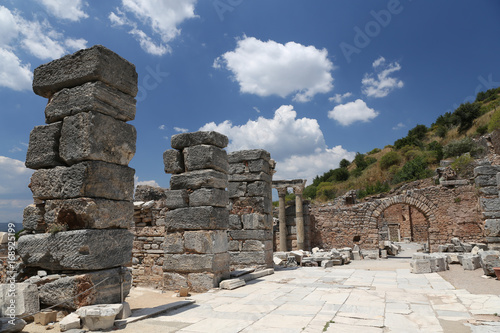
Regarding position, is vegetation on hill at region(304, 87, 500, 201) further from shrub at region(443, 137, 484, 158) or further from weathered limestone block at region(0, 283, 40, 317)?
weathered limestone block at region(0, 283, 40, 317)

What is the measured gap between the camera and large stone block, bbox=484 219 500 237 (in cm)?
1269

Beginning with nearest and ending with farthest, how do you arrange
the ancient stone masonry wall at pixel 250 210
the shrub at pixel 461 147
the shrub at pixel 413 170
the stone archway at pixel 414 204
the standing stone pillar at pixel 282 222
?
the ancient stone masonry wall at pixel 250 210
the standing stone pillar at pixel 282 222
the stone archway at pixel 414 204
the shrub at pixel 461 147
the shrub at pixel 413 170

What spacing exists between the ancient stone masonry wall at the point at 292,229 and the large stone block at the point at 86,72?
15.5 metres

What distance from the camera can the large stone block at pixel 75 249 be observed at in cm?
455

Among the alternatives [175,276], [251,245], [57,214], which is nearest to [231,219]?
[251,245]

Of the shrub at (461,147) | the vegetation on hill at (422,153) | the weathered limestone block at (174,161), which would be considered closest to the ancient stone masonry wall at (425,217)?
the vegetation on hill at (422,153)

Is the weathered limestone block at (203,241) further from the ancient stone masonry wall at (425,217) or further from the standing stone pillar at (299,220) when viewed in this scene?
the ancient stone masonry wall at (425,217)

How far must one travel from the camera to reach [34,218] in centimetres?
497

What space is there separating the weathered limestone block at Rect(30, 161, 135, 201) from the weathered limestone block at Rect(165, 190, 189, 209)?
8.90 ft

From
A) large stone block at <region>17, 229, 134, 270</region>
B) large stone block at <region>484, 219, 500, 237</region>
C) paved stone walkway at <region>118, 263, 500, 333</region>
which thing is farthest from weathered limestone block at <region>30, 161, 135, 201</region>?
large stone block at <region>484, 219, 500, 237</region>

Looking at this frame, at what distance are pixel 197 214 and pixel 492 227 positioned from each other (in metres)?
11.4

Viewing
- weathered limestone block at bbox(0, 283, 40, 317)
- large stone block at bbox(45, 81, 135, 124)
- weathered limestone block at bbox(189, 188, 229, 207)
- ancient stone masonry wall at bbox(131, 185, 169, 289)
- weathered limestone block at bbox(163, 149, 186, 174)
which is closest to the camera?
weathered limestone block at bbox(0, 283, 40, 317)

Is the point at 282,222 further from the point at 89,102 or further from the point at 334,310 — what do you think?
the point at 89,102

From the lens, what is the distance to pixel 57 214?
4.79m
